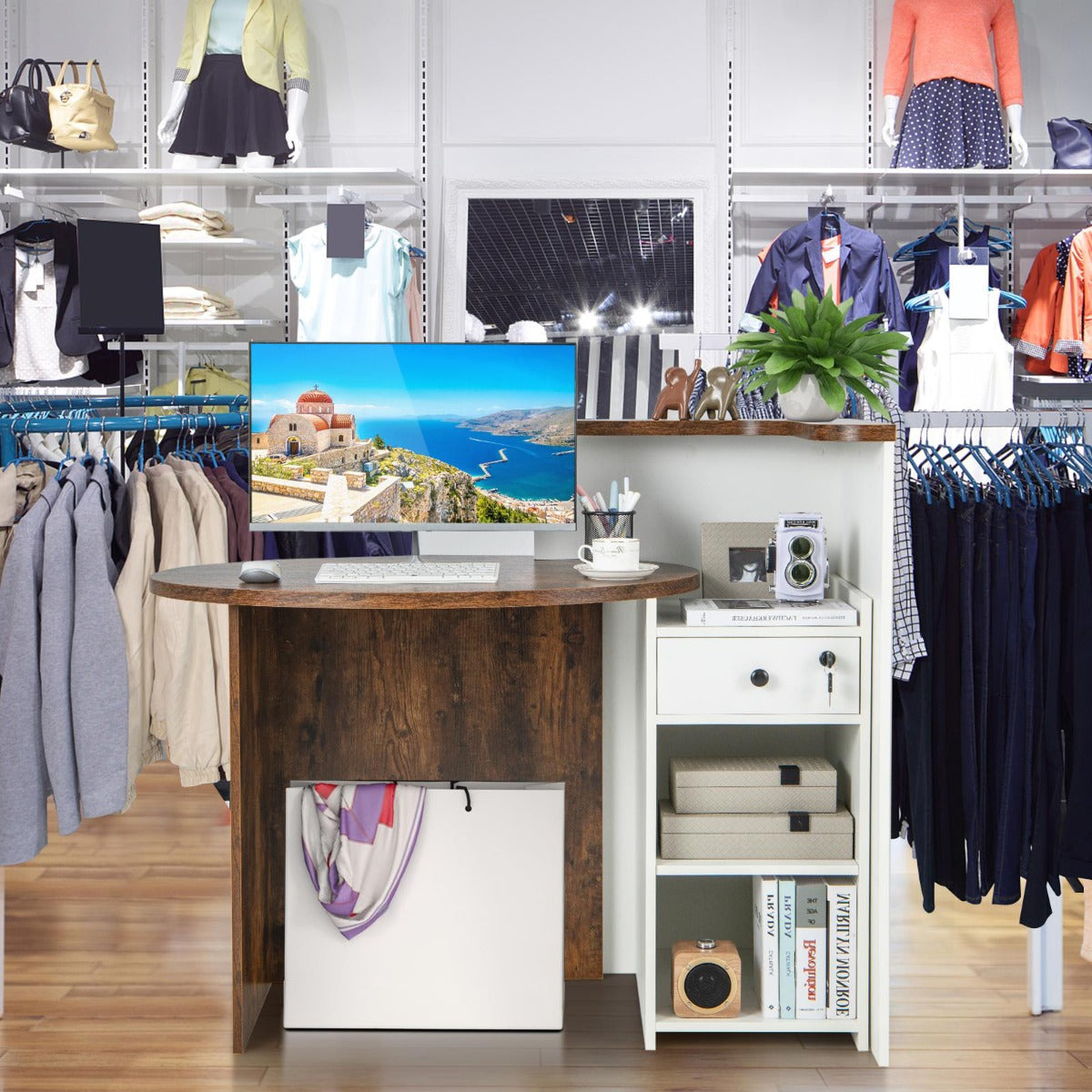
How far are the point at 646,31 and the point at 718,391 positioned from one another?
112 inches

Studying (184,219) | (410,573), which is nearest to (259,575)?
(410,573)

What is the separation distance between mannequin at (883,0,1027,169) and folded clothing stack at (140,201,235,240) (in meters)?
2.62

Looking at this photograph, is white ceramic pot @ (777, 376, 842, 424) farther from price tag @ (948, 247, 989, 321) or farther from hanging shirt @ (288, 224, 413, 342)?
hanging shirt @ (288, 224, 413, 342)

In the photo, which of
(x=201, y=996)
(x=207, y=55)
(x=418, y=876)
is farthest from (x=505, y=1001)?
(x=207, y=55)

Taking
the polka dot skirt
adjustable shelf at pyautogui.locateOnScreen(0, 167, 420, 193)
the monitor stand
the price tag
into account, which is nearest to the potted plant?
the monitor stand

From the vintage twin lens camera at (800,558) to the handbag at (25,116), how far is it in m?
3.56

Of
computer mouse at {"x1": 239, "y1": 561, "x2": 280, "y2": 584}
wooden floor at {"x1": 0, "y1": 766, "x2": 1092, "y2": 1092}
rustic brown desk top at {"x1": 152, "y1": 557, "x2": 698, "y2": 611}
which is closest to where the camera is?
rustic brown desk top at {"x1": 152, "y1": 557, "x2": 698, "y2": 611}

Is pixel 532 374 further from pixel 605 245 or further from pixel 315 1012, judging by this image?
pixel 605 245

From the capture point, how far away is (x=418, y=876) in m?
2.43

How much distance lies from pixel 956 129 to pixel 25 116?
137 inches

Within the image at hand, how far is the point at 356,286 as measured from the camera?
4.43 metres

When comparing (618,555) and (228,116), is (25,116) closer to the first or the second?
(228,116)

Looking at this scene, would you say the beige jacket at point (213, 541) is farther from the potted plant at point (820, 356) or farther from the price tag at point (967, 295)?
the price tag at point (967, 295)

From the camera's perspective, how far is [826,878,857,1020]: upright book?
2.30 metres
